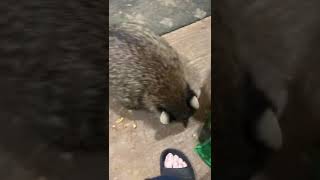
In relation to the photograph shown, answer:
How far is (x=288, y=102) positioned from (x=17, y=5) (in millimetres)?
634

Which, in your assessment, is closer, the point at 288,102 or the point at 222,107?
the point at 288,102

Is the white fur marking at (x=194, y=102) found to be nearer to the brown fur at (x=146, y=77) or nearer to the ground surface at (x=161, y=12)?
the brown fur at (x=146, y=77)

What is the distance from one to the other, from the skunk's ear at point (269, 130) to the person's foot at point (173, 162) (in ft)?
1.22

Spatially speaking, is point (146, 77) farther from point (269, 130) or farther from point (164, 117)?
point (269, 130)

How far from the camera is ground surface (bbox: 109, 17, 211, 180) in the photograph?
1732 mm

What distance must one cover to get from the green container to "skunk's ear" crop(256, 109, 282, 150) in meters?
0.32

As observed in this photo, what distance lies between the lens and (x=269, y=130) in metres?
1.42

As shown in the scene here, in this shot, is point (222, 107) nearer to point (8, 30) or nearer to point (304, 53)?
point (304, 53)

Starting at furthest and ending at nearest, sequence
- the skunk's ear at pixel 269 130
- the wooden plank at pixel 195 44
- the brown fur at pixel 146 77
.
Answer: the wooden plank at pixel 195 44, the brown fur at pixel 146 77, the skunk's ear at pixel 269 130

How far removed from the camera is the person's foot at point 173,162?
5.76 feet

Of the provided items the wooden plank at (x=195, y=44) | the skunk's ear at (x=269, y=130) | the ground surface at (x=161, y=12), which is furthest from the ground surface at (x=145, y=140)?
the skunk's ear at (x=269, y=130)

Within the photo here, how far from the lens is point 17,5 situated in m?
1.25

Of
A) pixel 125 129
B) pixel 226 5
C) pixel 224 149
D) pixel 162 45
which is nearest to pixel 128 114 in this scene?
pixel 125 129

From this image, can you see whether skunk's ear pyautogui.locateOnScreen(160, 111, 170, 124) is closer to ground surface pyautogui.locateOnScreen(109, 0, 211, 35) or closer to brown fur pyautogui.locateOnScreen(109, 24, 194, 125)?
brown fur pyautogui.locateOnScreen(109, 24, 194, 125)
